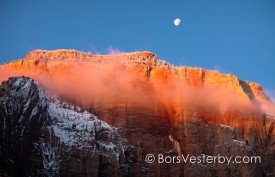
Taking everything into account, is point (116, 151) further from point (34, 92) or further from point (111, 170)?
point (34, 92)

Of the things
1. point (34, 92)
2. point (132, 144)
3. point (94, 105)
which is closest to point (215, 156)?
point (132, 144)

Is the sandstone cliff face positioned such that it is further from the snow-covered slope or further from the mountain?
the snow-covered slope

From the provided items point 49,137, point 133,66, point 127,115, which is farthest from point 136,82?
point 49,137

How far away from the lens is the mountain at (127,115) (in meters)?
66.2

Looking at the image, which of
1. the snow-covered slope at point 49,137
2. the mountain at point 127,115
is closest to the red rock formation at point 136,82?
the mountain at point 127,115

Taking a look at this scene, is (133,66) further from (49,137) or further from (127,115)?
(49,137)

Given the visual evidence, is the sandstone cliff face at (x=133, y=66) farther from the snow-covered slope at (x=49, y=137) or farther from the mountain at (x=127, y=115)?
the snow-covered slope at (x=49, y=137)

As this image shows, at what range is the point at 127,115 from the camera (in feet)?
252

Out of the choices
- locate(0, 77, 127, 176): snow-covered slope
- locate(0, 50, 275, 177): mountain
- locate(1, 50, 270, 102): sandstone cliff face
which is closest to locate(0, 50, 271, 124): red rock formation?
locate(1, 50, 270, 102): sandstone cliff face

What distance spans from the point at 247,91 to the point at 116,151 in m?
25.8

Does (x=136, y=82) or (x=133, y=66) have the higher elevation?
(x=133, y=66)

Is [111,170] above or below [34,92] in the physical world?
below

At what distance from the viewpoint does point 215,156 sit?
3044 inches

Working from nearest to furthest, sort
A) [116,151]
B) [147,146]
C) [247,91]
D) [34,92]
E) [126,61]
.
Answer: [34,92], [116,151], [147,146], [126,61], [247,91]
